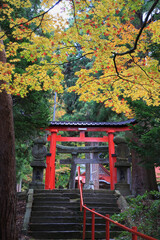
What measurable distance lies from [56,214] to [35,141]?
3.12 m

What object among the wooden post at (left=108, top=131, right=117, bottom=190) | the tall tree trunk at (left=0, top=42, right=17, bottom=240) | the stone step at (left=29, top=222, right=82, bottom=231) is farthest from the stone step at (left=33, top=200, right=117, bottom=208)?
the tall tree trunk at (left=0, top=42, right=17, bottom=240)

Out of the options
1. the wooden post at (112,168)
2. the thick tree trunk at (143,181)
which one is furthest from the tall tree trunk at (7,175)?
the wooden post at (112,168)

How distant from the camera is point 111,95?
664 centimetres

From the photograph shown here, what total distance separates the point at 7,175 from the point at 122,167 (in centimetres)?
522

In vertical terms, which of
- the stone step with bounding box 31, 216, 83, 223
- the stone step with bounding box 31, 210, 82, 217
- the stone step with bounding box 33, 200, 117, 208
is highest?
the stone step with bounding box 33, 200, 117, 208

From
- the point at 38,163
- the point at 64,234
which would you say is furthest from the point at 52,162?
the point at 64,234

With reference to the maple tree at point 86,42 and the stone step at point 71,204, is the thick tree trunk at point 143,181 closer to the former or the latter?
the stone step at point 71,204

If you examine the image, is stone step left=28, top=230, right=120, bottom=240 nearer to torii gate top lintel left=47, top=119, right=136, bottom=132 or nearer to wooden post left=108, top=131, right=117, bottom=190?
wooden post left=108, top=131, right=117, bottom=190

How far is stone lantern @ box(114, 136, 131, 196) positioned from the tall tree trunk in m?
4.85

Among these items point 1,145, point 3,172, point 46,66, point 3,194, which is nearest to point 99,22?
point 46,66

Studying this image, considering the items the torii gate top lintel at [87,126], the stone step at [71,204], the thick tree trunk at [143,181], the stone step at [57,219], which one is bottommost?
the stone step at [57,219]

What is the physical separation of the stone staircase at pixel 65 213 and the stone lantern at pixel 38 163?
1.76 ft

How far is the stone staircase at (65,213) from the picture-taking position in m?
5.56

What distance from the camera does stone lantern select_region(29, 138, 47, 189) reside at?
8.05 metres
